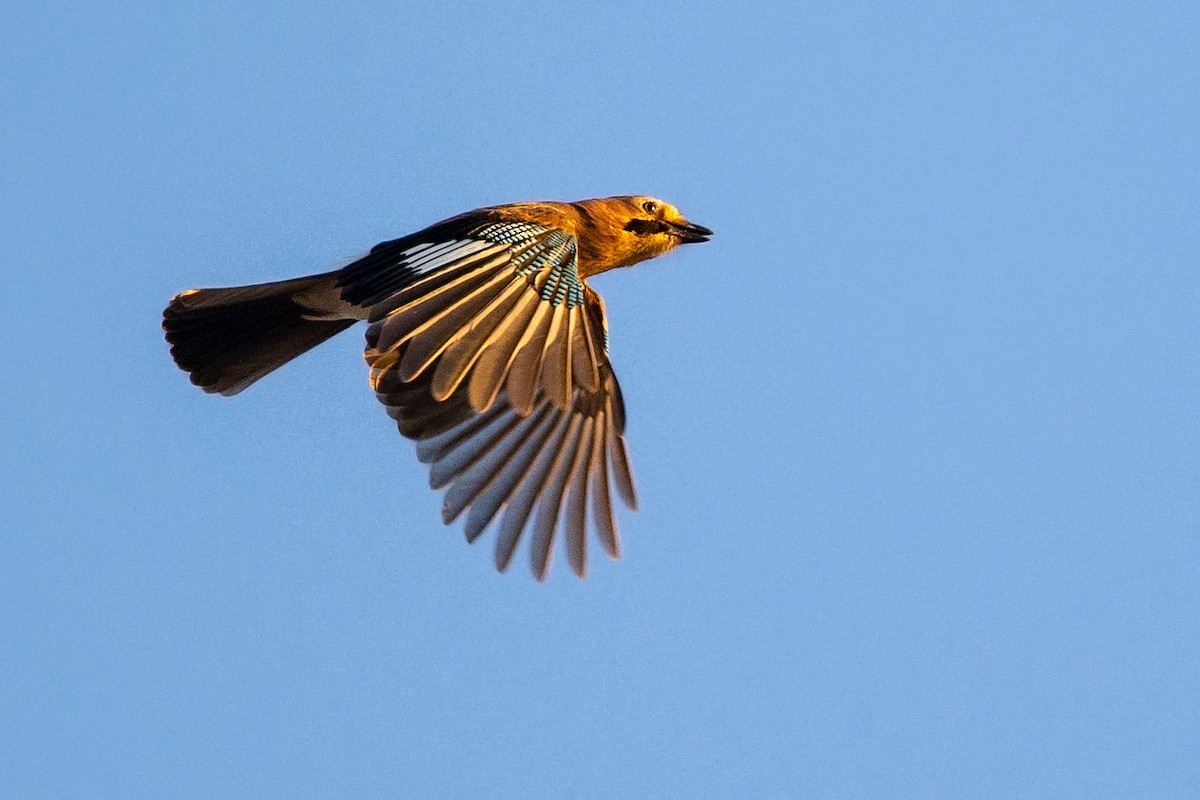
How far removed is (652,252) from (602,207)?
1.46ft

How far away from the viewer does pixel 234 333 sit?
9109 millimetres

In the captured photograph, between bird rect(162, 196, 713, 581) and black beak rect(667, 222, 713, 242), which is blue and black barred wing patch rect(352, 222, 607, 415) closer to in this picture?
bird rect(162, 196, 713, 581)

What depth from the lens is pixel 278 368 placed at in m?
9.22

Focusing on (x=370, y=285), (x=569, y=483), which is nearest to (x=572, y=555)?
(x=569, y=483)

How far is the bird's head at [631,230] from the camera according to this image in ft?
30.8

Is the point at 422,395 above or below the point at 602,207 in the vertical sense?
below

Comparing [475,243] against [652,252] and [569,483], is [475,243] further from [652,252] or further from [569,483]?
[652,252]

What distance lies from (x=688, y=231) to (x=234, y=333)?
105 inches

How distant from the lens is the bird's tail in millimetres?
9055

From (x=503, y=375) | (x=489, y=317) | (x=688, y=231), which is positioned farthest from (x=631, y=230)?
(x=503, y=375)

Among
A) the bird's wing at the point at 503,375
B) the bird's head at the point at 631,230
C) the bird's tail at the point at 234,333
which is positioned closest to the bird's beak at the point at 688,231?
the bird's head at the point at 631,230

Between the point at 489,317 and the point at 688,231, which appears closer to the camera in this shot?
the point at 489,317

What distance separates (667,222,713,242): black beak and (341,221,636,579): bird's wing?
1.20 meters

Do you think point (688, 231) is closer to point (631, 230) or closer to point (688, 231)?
point (688, 231)
